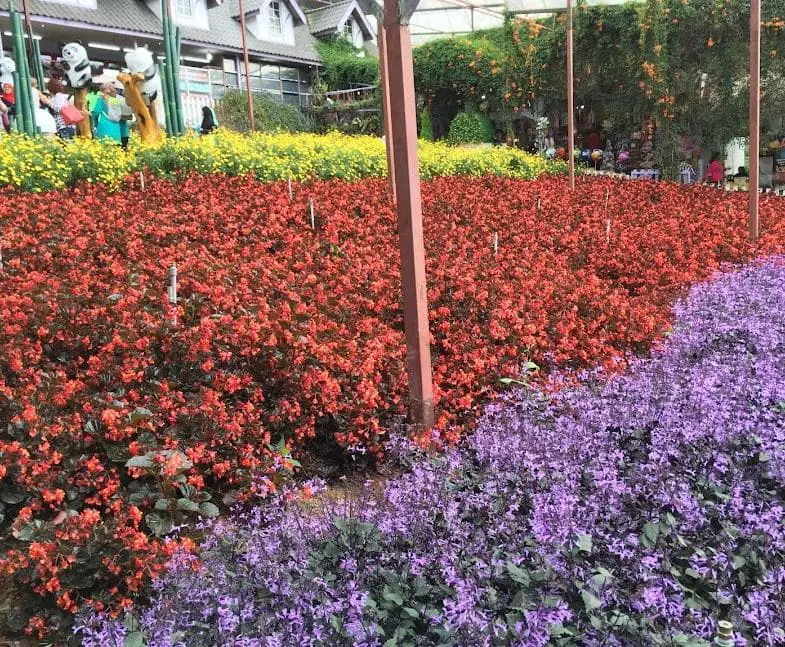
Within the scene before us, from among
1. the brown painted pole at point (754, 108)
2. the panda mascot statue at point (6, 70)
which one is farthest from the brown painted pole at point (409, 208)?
the panda mascot statue at point (6, 70)

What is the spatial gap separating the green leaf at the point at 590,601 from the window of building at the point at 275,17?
85.5 feet

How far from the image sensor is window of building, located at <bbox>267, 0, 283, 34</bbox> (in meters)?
25.4

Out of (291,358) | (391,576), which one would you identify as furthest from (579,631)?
(291,358)

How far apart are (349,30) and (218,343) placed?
27376mm

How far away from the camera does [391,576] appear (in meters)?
2.02

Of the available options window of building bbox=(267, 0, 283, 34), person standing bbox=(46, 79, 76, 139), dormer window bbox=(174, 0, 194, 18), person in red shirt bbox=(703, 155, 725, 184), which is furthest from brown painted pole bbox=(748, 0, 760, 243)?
window of building bbox=(267, 0, 283, 34)

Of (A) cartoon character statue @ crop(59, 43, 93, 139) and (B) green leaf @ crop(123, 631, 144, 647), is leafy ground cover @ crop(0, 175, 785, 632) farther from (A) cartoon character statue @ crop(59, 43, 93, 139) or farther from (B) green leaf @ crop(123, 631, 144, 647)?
(A) cartoon character statue @ crop(59, 43, 93, 139)

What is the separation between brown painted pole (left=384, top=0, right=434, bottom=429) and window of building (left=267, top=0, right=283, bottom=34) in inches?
948

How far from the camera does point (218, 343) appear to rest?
3.28m

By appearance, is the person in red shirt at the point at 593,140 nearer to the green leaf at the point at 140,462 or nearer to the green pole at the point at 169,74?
the green pole at the point at 169,74

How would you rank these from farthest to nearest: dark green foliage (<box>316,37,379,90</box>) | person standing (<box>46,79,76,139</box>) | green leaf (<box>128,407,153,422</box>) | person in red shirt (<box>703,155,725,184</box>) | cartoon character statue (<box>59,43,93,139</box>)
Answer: dark green foliage (<box>316,37,379,90</box>), person in red shirt (<box>703,155,725,184</box>), person standing (<box>46,79,76,139</box>), cartoon character statue (<box>59,43,93,139</box>), green leaf (<box>128,407,153,422</box>)

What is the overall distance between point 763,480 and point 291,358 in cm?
188

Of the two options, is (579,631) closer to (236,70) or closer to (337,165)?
(337,165)

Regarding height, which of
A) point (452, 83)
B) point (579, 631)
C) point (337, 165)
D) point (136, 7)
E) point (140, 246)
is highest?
point (136, 7)
